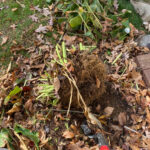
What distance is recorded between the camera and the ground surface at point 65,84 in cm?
195

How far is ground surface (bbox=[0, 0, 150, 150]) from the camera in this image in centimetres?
195

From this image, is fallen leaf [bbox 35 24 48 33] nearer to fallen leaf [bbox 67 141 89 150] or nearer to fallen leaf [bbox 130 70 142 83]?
fallen leaf [bbox 130 70 142 83]

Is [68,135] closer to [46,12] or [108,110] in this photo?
[108,110]

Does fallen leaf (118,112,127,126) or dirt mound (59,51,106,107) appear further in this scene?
fallen leaf (118,112,127,126)

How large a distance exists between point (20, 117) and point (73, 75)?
2.96 ft

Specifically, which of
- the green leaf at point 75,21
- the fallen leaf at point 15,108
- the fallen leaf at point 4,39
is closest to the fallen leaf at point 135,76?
the green leaf at point 75,21

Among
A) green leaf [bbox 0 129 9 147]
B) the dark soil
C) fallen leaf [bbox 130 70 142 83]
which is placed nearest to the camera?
green leaf [bbox 0 129 9 147]

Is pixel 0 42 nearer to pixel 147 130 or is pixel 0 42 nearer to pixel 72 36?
pixel 72 36

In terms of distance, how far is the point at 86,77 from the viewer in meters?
1.91

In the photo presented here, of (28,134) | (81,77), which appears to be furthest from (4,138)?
(81,77)

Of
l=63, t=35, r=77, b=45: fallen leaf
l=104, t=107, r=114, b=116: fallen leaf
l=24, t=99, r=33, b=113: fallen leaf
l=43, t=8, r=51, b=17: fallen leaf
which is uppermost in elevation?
l=43, t=8, r=51, b=17: fallen leaf

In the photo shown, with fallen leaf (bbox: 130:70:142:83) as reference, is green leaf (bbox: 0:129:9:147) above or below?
below

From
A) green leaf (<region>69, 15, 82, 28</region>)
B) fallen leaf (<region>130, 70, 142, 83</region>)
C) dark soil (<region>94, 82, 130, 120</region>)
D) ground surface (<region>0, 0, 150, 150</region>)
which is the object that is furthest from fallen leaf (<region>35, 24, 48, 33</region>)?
fallen leaf (<region>130, 70, 142, 83</region>)

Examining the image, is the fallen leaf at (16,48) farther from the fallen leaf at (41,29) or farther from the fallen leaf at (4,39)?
the fallen leaf at (41,29)
